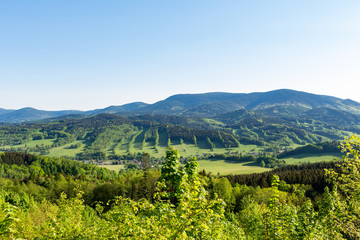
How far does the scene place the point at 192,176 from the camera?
54.4ft

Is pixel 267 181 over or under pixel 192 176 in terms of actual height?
under

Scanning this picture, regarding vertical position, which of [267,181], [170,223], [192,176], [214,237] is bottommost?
[267,181]

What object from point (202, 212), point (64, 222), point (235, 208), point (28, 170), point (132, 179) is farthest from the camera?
point (28, 170)

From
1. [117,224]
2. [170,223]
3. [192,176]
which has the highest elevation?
[192,176]

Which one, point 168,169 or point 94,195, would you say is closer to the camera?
point 168,169

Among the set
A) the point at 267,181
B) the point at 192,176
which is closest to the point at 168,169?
the point at 192,176

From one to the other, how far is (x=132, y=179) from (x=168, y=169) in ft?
327

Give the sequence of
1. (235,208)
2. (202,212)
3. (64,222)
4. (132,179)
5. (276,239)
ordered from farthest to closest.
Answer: (132,179) → (235,208) → (64,222) → (276,239) → (202,212)

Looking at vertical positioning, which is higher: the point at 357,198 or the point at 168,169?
the point at 168,169

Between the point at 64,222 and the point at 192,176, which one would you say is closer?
the point at 192,176

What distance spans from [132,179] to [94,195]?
19946 millimetres

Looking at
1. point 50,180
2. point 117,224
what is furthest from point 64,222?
point 50,180

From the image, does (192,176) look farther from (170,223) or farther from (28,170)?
(28,170)

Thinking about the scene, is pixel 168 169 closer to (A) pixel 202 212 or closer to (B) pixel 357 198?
(A) pixel 202 212
